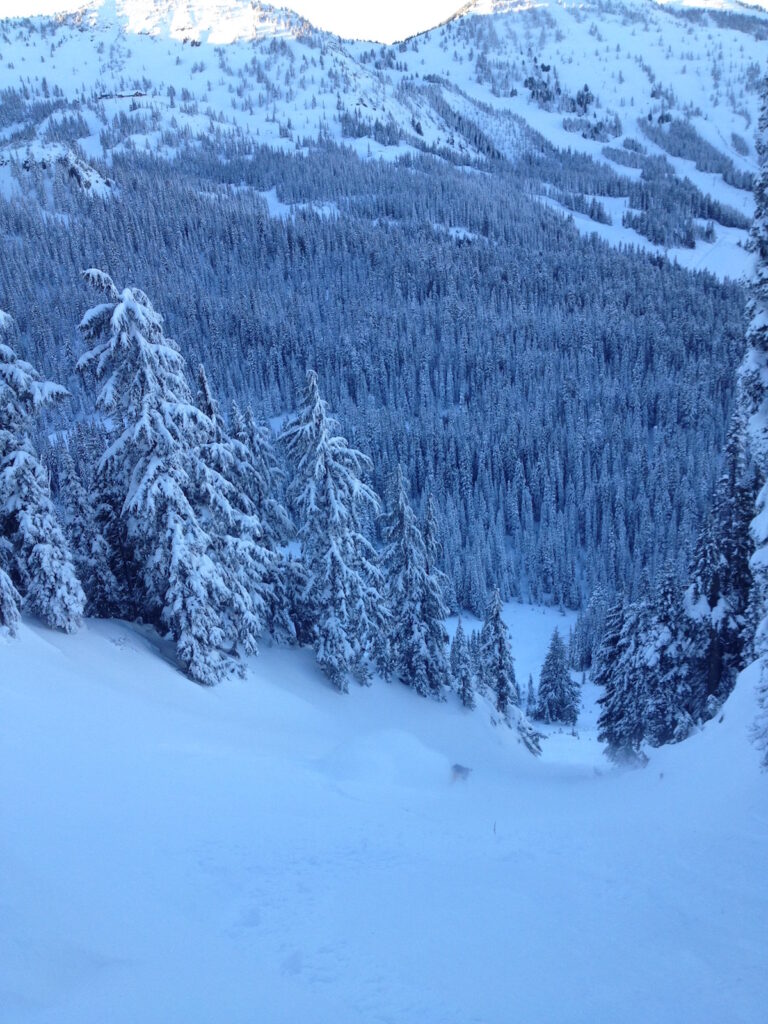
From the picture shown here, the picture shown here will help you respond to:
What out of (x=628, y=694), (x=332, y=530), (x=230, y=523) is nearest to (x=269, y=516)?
(x=332, y=530)

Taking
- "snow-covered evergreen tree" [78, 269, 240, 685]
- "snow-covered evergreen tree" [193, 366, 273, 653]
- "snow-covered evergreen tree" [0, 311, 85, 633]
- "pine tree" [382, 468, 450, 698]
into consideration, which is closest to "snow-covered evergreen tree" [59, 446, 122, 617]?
"snow-covered evergreen tree" [78, 269, 240, 685]

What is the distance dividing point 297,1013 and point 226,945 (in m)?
1.52

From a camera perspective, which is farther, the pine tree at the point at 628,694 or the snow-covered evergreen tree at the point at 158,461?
the pine tree at the point at 628,694

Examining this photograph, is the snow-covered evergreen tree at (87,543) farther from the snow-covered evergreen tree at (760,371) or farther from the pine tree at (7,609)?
the snow-covered evergreen tree at (760,371)

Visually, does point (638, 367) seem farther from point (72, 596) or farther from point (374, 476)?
point (72, 596)

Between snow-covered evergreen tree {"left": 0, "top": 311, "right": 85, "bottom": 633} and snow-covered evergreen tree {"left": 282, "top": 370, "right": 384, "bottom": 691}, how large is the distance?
852cm

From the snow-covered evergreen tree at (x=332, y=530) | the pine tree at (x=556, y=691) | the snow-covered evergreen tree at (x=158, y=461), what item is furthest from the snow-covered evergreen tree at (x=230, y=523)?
the pine tree at (x=556, y=691)

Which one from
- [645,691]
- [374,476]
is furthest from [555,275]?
[645,691]

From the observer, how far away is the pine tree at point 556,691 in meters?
55.8

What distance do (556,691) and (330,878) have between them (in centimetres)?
5102

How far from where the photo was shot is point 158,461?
1734cm

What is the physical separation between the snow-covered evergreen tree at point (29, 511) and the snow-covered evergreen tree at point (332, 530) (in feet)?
27.9

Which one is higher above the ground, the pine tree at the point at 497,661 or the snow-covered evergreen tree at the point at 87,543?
the snow-covered evergreen tree at the point at 87,543

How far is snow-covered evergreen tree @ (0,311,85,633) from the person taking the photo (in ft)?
53.0
